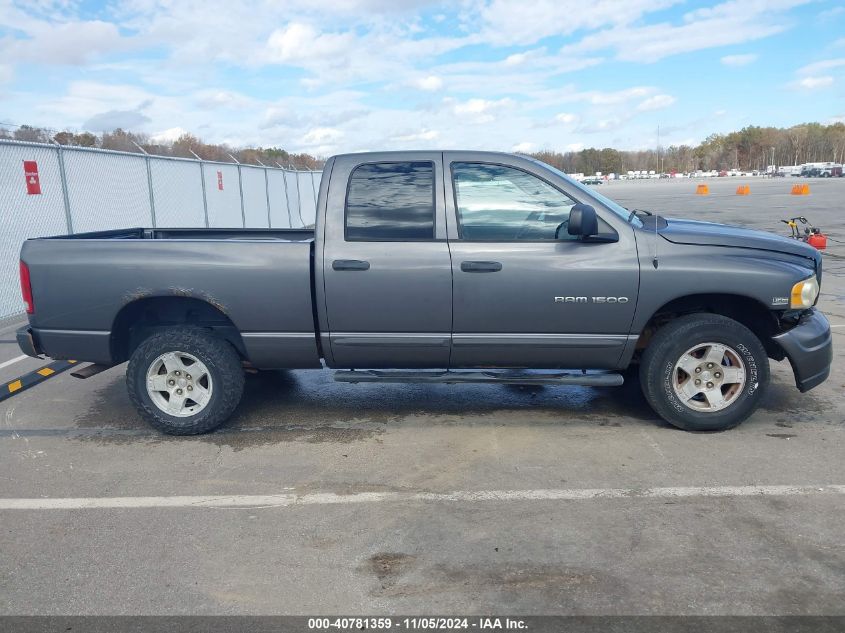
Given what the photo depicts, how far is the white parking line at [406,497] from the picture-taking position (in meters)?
3.95

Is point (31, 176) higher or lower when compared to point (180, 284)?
higher

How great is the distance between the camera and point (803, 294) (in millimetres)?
4680

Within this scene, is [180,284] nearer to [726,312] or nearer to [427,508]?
[427,508]

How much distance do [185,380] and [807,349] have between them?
14.1 feet

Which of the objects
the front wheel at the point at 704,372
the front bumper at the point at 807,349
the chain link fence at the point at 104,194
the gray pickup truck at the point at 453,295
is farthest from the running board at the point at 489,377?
the chain link fence at the point at 104,194

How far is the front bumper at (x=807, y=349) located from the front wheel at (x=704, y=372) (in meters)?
0.17

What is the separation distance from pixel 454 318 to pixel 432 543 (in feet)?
5.63

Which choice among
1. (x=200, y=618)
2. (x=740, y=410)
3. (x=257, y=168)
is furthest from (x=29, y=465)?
(x=257, y=168)

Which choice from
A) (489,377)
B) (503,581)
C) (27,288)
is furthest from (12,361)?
(503,581)

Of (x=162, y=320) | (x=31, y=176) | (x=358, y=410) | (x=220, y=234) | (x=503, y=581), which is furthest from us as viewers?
(x=31, y=176)

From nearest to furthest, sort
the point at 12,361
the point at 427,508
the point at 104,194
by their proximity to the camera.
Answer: the point at 427,508
the point at 12,361
the point at 104,194

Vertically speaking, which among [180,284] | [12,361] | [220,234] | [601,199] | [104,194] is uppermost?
[104,194]

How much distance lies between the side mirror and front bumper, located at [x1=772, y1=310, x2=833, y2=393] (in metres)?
1.51

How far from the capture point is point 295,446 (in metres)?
4.80
